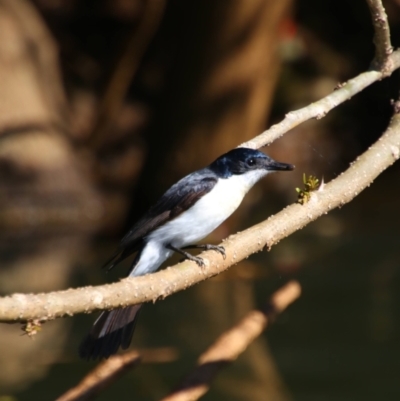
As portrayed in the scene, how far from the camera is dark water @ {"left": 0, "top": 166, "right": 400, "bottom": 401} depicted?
488cm

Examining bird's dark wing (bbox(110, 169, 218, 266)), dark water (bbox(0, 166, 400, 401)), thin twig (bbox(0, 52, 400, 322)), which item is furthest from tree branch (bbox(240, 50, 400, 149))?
dark water (bbox(0, 166, 400, 401))

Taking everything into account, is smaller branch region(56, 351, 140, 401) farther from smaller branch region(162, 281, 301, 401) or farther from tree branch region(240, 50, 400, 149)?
tree branch region(240, 50, 400, 149)

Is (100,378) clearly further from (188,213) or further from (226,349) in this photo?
(188,213)

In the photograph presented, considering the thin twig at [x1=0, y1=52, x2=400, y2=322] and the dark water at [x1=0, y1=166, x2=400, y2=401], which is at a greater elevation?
the dark water at [x1=0, y1=166, x2=400, y2=401]

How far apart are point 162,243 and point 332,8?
8583 millimetres

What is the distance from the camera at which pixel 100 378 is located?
10.1 ft

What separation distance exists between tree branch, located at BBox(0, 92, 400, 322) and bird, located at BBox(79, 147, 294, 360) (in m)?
0.26

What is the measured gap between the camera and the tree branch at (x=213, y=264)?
2.04m

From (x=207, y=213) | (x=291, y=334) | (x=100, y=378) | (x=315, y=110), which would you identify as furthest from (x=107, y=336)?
(x=291, y=334)

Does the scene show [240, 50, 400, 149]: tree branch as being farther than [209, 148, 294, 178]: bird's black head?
No

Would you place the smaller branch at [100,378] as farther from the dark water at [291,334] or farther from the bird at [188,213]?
the dark water at [291,334]

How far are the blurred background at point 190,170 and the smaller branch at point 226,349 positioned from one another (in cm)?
113

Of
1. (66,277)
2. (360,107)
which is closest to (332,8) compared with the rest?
(360,107)

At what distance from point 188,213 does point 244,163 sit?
0.27 meters
